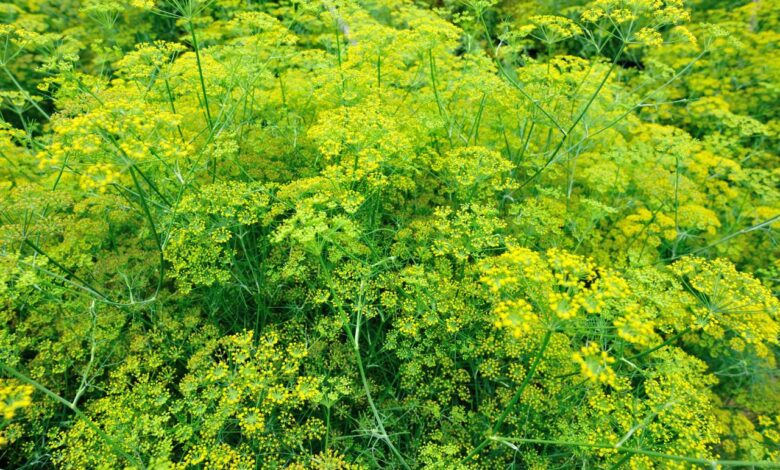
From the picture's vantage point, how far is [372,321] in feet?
14.6

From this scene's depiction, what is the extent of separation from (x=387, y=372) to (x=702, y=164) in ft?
16.8

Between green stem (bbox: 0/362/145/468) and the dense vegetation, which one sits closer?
green stem (bbox: 0/362/145/468)

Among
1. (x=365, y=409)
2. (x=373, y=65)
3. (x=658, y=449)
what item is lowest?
(x=365, y=409)

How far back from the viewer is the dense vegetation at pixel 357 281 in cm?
316

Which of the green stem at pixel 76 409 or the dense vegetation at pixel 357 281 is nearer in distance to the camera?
the green stem at pixel 76 409

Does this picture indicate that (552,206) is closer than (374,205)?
No

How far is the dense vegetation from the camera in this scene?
3.16 meters

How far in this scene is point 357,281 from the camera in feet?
12.2

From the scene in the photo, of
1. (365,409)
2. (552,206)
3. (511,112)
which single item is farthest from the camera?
(511,112)

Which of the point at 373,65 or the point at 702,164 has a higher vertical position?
the point at 373,65

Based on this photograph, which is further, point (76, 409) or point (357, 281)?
point (357, 281)

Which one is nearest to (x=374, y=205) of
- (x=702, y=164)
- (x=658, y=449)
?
(x=658, y=449)

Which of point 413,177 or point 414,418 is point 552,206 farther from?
point 414,418

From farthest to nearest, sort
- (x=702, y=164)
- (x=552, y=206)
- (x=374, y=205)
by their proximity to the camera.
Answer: (x=702, y=164) < (x=552, y=206) < (x=374, y=205)
